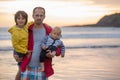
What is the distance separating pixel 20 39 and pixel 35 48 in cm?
25

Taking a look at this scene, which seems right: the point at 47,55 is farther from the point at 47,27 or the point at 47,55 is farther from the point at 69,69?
the point at 69,69

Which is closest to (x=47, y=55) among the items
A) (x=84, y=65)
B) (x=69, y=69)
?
(x=69, y=69)

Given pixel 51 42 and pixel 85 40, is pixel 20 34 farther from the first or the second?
pixel 85 40

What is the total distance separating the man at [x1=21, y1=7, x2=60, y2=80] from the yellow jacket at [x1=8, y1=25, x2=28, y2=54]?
0.06m

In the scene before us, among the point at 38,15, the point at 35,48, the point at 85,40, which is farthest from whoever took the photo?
the point at 85,40

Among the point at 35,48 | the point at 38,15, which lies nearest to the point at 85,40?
the point at 35,48

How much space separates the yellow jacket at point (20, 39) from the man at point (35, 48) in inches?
2.4

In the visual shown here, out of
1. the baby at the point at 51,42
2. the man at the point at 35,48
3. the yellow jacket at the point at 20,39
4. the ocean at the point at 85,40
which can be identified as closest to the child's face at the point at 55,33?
the baby at the point at 51,42

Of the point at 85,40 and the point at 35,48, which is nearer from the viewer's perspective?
the point at 35,48

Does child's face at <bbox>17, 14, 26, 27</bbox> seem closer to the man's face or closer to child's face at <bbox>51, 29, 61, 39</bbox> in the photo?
the man's face

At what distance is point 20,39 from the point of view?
5941 millimetres

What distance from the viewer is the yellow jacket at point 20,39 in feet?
19.5

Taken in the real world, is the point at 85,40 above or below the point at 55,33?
below

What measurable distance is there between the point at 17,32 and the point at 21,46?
0.19 meters
